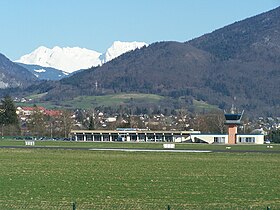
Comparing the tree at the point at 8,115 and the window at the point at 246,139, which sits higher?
the tree at the point at 8,115

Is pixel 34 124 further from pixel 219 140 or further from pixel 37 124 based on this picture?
pixel 219 140

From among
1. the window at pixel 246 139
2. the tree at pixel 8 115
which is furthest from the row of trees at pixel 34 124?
the window at pixel 246 139

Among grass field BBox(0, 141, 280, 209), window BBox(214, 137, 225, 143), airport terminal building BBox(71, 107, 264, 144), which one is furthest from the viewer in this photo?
window BBox(214, 137, 225, 143)

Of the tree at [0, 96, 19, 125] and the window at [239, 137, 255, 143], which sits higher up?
the tree at [0, 96, 19, 125]

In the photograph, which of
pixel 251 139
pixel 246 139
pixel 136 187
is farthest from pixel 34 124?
pixel 136 187

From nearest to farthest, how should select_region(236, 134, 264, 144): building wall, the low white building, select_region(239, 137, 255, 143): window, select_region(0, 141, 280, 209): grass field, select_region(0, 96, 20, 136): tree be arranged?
select_region(0, 141, 280, 209): grass field < select_region(236, 134, 264, 144): building wall < the low white building < select_region(239, 137, 255, 143): window < select_region(0, 96, 20, 136): tree

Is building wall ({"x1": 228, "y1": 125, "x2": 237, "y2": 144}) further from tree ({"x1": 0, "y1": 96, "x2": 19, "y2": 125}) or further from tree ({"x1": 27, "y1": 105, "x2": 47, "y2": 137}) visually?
tree ({"x1": 0, "y1": 96, "x2": 19, "y2": 125})

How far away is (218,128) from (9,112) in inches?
2205

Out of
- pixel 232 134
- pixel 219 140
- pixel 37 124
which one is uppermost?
pixel 37 124

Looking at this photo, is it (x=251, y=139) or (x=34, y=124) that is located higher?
(x=34, y=124)

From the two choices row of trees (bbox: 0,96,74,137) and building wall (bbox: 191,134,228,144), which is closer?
building wall (bbox: 191,134,228,144)

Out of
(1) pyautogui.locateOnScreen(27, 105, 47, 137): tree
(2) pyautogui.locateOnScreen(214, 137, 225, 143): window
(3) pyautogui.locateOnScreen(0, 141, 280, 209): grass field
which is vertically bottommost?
(2) pyautogui.locateOnScreen(214, 137, 225, 143): window

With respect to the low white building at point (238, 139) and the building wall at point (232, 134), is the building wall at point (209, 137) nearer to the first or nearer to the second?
the low white building at point (238, 139)

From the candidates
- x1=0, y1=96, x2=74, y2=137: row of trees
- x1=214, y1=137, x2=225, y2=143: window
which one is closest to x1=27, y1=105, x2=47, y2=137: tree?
x1=0, y1=96, x2=74, y2=137: row of trees
